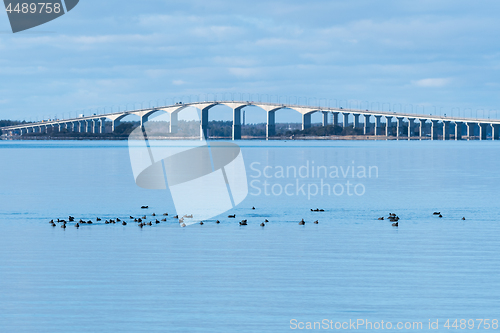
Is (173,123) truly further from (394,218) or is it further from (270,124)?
(394,218)

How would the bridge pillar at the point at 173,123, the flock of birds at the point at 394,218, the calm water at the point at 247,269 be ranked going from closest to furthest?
1. the calm water at the point at 247,269
2. the flock of birds at the point at 394,218
3. the bridge pillar at the point at 173,123

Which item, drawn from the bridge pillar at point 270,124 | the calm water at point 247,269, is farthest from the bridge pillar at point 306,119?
the calm water at point 247,269

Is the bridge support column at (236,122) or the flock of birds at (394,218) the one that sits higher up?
the bridge support column at (236,122)

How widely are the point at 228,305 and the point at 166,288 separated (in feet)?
5.05

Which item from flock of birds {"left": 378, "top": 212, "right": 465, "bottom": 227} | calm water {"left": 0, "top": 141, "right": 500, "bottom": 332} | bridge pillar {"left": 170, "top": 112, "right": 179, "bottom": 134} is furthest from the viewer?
bridge pillar {"left": 170, "top": 112, "right": 179, "bottom": 134}

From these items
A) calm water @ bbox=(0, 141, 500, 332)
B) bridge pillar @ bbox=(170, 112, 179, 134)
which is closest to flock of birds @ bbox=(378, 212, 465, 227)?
calm water @ bbox=(0, 141, 500, 332)

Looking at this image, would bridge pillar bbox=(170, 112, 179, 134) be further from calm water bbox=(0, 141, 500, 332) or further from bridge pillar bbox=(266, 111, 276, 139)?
calm water bbox=(0, 141, 500, 332)

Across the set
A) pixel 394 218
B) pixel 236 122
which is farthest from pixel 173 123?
pixel 394 218

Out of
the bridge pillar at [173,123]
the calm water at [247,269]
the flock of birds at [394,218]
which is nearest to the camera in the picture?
the calm water at [247,269]

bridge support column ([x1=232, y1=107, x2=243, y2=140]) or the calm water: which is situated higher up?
bridge support column ([x1=232, y1=107, x2=243, y2=140])

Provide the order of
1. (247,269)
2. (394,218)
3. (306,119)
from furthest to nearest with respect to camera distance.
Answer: (306,119)
(394,218)
(247,269)

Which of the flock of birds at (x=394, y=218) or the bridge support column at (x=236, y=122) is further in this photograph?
the bridge support column at (x=236, y=122)

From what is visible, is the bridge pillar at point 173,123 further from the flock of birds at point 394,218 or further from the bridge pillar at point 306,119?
the flock of birds at point 394,218

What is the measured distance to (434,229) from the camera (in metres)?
19.0
